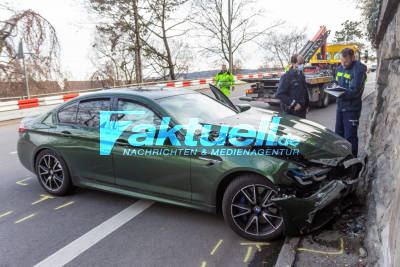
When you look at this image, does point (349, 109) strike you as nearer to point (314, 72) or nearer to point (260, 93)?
point (260, 93)

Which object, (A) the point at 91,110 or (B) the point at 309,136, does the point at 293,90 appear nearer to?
(B) the point at 309,136

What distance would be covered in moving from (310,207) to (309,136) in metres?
1.01

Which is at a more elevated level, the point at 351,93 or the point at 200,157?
the point at 351,93

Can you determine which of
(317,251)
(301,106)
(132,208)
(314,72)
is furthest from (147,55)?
(317,251)

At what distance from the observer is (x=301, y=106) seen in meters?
6.50

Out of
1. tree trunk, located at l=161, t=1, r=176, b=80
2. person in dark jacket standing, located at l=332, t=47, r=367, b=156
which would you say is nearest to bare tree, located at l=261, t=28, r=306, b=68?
tree trunk, located at l=161, t=1, r=176, b=80

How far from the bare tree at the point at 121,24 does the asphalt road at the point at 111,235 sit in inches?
788

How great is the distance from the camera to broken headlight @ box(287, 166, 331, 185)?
3142 mm

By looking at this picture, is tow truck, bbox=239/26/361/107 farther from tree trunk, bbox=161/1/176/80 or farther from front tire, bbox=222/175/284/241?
tree trunk, bbox=161/1/176/80

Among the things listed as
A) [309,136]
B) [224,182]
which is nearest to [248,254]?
[224,182]

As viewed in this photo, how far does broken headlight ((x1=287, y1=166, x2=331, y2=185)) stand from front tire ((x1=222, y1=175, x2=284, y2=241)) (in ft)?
0.80

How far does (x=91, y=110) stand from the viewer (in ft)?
15.0

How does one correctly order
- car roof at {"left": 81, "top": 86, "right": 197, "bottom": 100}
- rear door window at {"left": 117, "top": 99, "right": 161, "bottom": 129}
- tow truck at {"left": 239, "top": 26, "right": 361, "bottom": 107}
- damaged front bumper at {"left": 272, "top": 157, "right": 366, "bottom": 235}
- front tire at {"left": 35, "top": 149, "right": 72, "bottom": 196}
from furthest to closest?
tow truck at {"left": 239, "top": 26, "right": 361, "bottom": 107} → front tire at {"left": 35, "top": 149, "right": 72, "bottom": 196} → car roof at {"left": 81, "top": 86, "right": 197, "bottom": 100} → rear door window at {"left": 117, "top": 99, "right": 161, "bottom": 129} → damaged front bumper at {"left": 272, "top": 157, "right": 366, "bottom": 235}

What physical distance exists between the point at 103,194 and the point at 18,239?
4.57 ft
